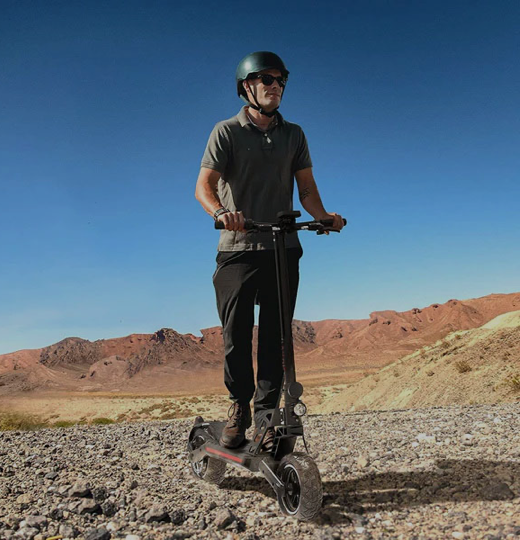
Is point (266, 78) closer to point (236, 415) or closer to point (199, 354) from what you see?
point (236, 415)

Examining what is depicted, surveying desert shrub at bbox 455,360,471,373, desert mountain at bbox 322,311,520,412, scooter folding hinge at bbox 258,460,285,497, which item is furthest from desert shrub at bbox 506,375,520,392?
scooter folding hinge at bbox 258,460,285,497

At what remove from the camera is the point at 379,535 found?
137 inches

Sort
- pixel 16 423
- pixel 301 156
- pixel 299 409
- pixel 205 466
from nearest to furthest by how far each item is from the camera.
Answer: pixel 299 409 → pixel 301 156 → pixel 205 466 → pixel 16 423

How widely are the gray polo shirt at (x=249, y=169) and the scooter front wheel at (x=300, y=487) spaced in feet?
5.64

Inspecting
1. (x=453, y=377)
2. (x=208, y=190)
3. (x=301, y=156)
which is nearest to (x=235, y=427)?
(x=208, y=190)

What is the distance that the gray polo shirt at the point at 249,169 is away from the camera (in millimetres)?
4477

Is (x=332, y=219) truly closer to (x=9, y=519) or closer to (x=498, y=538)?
(x=498, y=538)

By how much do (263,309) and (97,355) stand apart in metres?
115

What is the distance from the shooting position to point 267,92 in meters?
4.39

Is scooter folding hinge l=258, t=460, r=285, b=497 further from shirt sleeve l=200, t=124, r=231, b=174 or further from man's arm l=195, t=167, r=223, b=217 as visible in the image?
shirt sleeve l=200, t=124, r=231, b=174

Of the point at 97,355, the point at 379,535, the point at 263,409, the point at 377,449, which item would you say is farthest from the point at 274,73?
the point at 97,355

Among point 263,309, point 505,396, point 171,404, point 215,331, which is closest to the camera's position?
point 263,309

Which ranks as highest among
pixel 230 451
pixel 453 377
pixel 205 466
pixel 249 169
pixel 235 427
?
pixel 249 169

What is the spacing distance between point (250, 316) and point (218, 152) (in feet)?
4.71
